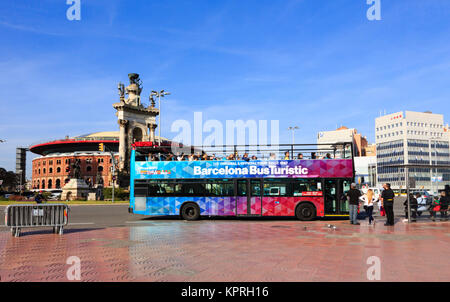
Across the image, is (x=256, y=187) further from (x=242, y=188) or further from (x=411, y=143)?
(x=411, y=143)

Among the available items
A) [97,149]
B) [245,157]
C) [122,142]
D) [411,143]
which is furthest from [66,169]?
[411,143]

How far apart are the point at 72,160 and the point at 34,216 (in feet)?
360

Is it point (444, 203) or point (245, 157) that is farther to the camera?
point (245, 157)

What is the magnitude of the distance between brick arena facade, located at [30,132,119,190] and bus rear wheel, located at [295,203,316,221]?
97.8 metres

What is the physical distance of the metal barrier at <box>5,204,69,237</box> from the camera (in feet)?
42.1

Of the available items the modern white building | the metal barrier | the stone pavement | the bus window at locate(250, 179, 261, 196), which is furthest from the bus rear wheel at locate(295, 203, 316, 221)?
the modern white building

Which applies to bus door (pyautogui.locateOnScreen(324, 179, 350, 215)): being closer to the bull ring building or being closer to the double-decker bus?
the double-decker bus

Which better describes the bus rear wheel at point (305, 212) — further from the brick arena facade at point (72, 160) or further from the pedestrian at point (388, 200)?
the brick arena facade at point (72, 160)

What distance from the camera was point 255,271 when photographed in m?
7.35

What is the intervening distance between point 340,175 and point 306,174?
5.25ft

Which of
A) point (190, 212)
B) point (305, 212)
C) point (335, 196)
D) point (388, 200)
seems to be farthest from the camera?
point (190, 212)

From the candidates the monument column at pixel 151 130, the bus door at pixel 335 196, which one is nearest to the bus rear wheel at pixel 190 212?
the bus door at pixel 335 196

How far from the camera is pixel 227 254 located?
9273 mm
